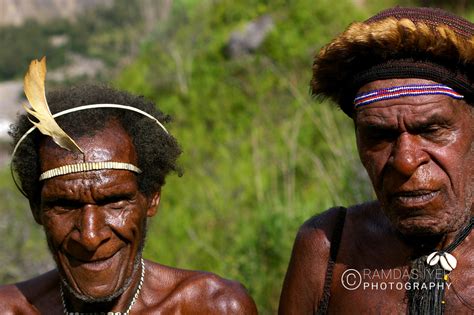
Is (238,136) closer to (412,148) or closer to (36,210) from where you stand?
(36,210)

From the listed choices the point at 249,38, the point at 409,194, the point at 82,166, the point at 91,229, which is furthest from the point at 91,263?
the point at 249,38

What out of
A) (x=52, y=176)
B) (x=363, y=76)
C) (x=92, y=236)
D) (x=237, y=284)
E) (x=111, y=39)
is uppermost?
(x=111, y=39)

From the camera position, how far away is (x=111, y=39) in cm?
2717

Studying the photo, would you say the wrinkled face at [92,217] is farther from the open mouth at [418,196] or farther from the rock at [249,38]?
the rock at [249,38]

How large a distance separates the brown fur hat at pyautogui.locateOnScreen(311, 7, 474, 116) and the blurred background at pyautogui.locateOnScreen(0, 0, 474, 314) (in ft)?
5.06

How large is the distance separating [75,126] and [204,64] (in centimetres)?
1080

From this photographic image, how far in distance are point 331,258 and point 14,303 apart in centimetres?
125

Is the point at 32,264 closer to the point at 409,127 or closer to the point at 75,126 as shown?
the point at 75,126

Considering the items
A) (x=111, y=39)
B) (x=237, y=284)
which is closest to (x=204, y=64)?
(x=237, y=284)

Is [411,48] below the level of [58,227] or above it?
above

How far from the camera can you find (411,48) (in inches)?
102

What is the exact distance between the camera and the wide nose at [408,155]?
256 centimetres

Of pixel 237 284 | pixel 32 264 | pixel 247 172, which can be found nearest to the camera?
pixel 237 284

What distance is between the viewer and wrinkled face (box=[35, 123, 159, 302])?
9.57ft
